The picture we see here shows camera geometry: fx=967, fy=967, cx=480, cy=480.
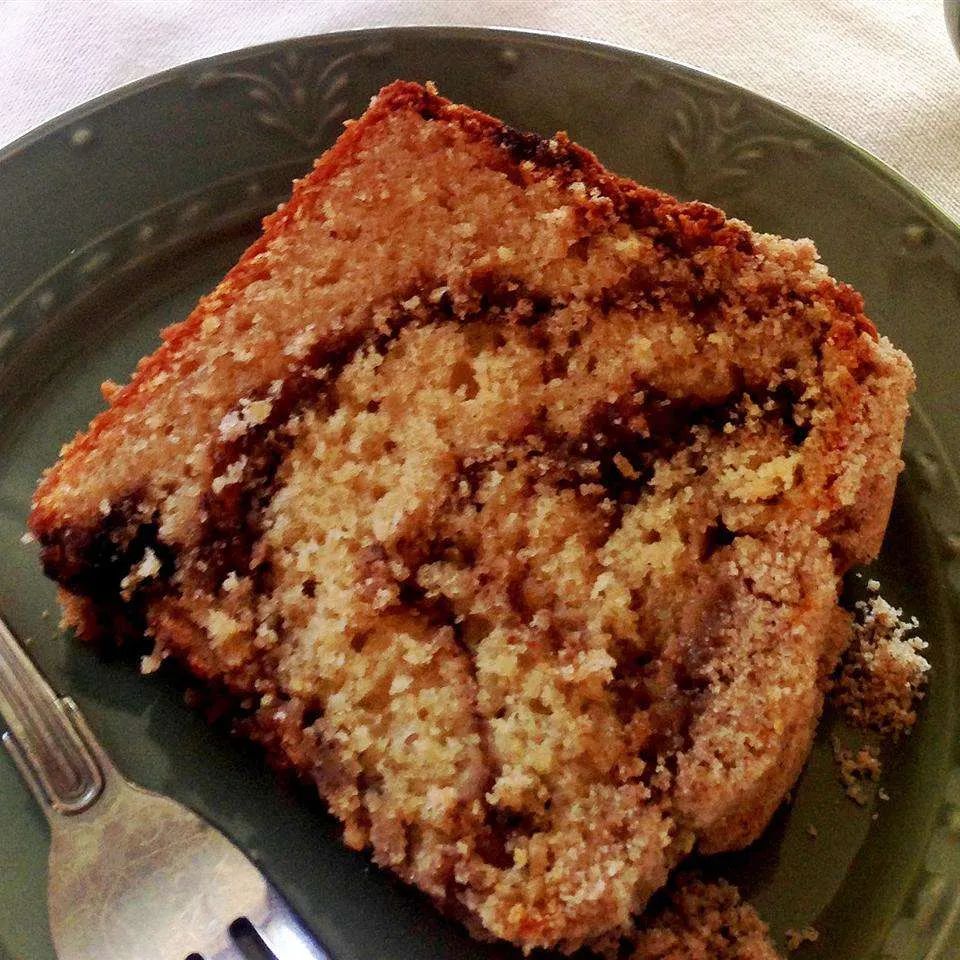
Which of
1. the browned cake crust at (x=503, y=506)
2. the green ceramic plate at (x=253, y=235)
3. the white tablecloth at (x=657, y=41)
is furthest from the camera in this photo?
the white tablecloth at (x=657, y=41)

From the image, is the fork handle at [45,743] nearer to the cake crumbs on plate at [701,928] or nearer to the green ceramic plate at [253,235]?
the green ceramic plate at [253,235]

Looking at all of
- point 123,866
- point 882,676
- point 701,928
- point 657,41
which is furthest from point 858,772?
point 657,41

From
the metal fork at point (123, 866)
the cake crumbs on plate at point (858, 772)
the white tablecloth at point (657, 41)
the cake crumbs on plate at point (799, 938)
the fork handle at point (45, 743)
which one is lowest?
the cake crumbs on plate at point (799, 938)

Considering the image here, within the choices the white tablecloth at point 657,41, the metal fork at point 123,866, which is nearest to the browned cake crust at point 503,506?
the metal fork at point 123,866

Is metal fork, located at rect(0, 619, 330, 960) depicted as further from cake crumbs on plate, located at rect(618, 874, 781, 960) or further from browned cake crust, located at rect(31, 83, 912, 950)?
cake crumbs on plate, located at rect(618, 874, 781, 960)

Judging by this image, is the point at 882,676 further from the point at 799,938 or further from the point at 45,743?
the point at 45,743

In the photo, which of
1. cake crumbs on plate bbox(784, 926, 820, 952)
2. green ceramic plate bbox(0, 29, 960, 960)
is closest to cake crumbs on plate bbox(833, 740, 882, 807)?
green ceramic plate bbox(0, 29, 960, 960)
